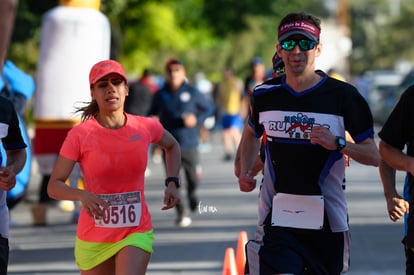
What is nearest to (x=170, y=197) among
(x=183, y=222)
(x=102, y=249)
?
(x=102, y=249)

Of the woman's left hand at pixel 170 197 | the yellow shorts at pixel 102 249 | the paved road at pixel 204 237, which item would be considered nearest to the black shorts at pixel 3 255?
the yellow shorts at pixel 102 249

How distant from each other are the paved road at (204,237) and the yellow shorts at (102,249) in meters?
0.68

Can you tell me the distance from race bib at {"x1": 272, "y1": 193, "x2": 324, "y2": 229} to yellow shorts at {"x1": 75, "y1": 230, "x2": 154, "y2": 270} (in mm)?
890

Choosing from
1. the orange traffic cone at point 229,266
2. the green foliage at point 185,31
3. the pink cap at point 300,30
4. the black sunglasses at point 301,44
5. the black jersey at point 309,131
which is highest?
the green foliage at point 185,31

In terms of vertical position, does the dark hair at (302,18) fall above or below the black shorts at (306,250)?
above

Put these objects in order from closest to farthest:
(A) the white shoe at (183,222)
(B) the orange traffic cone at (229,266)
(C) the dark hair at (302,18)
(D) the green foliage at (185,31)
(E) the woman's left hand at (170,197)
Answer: (C) the dark hair at (302,18) < (E) the woman's left hand at (170,197) < (B) the orange traffic cone at (229,266) < (A) the white shoe at (183,222) < (D) the green foliage at (185,31)

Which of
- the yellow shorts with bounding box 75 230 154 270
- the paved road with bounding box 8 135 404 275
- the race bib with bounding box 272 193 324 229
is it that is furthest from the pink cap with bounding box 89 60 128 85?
the race bib with bounding box 272 193 324 229

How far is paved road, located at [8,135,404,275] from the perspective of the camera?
11.4 metres

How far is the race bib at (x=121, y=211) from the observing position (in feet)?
22.9

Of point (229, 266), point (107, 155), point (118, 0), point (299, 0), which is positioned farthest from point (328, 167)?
point (299, 0)

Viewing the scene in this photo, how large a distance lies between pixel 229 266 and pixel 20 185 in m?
2.45

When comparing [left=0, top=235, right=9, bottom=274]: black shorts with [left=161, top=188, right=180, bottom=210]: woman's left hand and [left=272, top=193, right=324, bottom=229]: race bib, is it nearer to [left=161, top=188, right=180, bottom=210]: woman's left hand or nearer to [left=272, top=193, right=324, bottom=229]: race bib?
[left=161, top=188, right=180, bottom=210]: woman's left hand

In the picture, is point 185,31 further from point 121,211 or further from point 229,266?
point 121,211

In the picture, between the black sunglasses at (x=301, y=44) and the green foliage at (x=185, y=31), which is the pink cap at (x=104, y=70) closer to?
the black sunglasses at (x=301, y=44)
